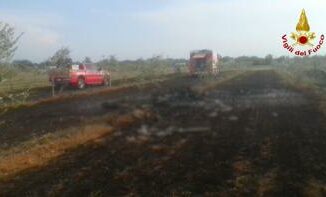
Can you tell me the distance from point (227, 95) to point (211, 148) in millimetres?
17072

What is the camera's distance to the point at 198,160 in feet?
39.9

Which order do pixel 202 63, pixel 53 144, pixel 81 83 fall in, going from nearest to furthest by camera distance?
pixel 53 144, pixel 81 83, pixel 202 63

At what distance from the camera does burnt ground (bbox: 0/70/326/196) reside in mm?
9891

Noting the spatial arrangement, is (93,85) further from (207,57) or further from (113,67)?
(113,67)

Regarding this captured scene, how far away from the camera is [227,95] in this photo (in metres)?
30.4

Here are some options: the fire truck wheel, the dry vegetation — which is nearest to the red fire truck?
the fire truck wheel

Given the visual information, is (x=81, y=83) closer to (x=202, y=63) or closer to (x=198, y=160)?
(x=202, y=63)

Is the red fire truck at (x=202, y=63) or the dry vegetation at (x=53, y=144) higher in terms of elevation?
the red fire truck at (x=202, y=63)

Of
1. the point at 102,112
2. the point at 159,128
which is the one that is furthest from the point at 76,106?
the point at 159,128

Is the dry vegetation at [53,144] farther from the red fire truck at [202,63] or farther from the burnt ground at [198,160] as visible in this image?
the red fire truck at [202,63]

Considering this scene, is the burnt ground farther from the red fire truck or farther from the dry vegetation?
the red fire truck

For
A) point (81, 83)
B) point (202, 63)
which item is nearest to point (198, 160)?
point (81, 83)

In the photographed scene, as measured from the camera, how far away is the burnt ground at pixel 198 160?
9.89 metres

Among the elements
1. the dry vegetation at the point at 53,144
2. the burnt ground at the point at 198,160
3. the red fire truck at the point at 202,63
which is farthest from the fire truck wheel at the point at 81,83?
the red fire truck at the point at 202,63
